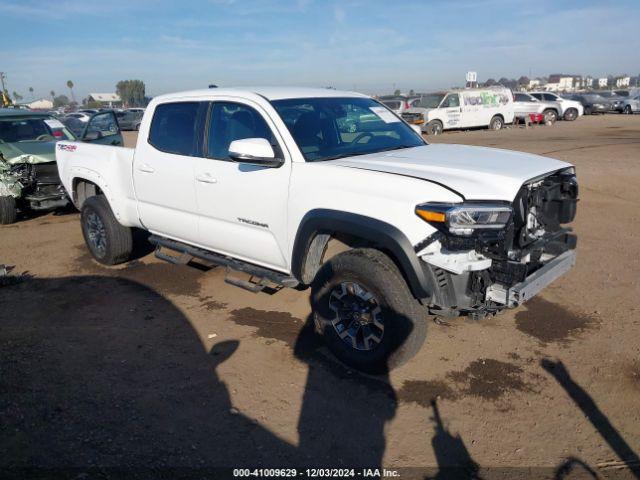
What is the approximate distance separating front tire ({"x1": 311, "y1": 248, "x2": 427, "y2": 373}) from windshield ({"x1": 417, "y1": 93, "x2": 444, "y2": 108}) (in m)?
21.2

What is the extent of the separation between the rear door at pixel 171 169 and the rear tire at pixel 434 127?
1941cm

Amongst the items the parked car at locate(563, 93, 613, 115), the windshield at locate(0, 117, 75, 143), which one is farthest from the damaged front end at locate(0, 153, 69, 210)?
the parked car at locate(563, 93, 613, 115)

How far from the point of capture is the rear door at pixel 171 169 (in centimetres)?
479

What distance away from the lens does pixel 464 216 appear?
10.3 ft

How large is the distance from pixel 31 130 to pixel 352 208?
26.5 feet

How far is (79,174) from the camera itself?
20.3 ft

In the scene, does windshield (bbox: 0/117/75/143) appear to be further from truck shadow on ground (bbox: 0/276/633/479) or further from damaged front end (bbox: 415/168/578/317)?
damaged front end (bbox: 415/168/578/317)

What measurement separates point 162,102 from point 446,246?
3423mm

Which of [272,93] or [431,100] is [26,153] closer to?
[272,93]

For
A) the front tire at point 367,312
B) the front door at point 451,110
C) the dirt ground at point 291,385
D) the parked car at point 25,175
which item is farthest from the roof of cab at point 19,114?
the front door at point 451,110

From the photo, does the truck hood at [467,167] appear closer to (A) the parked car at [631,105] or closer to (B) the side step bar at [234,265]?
(B) the side step bar at [234,265]

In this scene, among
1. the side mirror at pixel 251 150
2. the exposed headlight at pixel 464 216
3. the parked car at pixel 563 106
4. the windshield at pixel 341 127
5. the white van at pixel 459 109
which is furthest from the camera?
the parked car at pixel 563 106

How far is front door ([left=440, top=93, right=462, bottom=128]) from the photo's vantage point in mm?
23188

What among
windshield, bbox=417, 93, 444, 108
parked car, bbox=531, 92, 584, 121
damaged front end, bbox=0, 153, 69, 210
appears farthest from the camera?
parked car, bbox=531, 92, 584, 121
